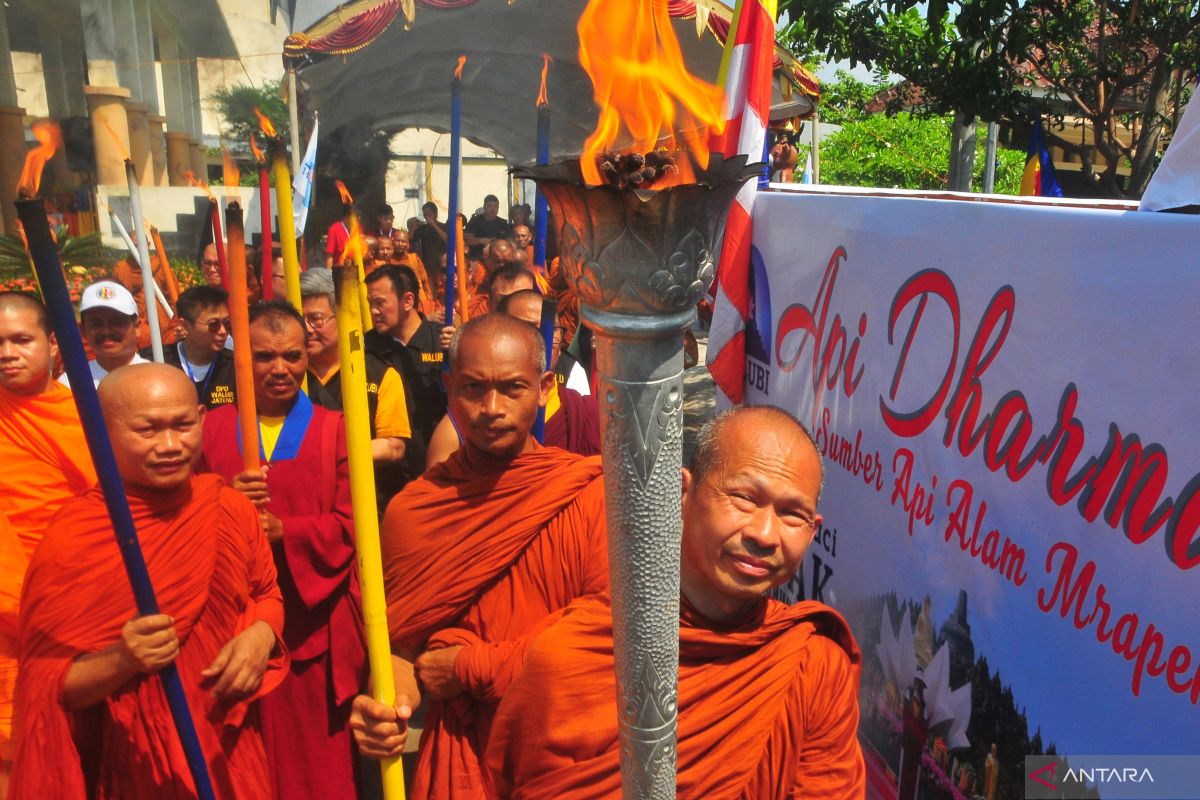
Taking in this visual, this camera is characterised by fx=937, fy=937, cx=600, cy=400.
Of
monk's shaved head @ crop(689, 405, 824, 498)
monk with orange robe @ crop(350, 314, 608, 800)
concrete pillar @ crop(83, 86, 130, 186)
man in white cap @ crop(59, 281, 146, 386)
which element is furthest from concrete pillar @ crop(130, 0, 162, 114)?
monk's shaved head @ crop(689, 405, 824, 498)

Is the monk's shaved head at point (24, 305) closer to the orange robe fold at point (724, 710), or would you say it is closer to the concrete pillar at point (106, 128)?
the orange robe fold at point (724, 710)

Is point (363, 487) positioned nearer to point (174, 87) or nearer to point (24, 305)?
point (24, 305)

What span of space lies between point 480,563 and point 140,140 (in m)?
10.8

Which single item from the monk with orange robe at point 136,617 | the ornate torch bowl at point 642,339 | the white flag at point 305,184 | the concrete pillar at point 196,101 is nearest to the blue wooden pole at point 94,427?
the monk with orange robe at point 136,617

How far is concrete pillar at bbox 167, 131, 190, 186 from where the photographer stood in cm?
1233

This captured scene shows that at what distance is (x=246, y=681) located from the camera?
2.41m

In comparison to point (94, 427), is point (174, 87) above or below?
above

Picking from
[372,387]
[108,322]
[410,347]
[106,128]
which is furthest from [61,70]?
[372,387]

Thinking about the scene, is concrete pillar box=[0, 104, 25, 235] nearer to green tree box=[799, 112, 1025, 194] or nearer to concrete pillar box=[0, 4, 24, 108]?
concrete pillar box=[0, 4, 24, 108]

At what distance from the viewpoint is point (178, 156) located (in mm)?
12672

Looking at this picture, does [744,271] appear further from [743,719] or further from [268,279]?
[743,719]

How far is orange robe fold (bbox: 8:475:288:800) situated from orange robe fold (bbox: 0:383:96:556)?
2.63ft

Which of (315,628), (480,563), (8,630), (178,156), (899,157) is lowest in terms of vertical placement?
(315,628)

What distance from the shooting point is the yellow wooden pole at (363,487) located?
161cm
